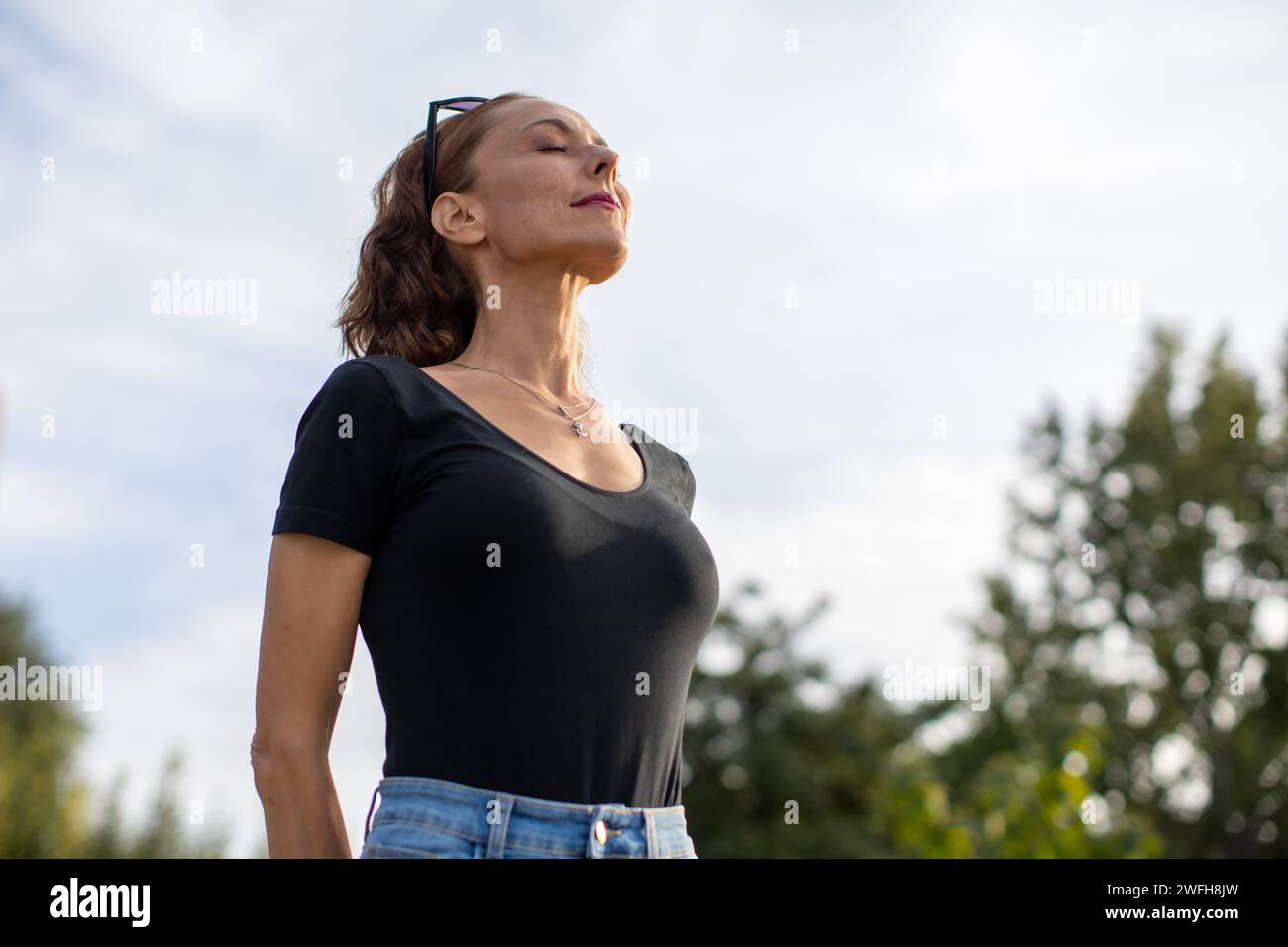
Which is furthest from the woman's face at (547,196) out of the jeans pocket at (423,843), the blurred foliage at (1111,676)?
the blurred foliage at (1111,676)

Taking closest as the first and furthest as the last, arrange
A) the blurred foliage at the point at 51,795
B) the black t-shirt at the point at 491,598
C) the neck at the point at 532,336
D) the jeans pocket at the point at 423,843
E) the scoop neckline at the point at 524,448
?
the jeans pocket at the point at 423,843 < the black t-shirt at the point at 491,598 < the scoop neckline at the point at 524,448 < the neck at the point at 532,336 < the blurred foliage at the point at 51,795

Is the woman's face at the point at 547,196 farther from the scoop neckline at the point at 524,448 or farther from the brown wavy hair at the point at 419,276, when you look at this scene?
the scoop neckline at the point at 524,448

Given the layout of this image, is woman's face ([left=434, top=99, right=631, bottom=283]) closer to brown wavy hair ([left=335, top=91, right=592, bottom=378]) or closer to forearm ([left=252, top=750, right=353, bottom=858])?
brown wavy hair ([left=335, top=91, right=592, bottom=378])

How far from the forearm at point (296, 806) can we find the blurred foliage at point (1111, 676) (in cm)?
2358

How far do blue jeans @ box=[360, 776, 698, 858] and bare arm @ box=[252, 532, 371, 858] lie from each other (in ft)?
0.38

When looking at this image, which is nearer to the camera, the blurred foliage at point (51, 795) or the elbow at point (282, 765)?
the elbow at point (282, 765)

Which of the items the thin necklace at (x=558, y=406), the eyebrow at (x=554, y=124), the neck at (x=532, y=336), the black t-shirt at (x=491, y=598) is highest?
the eyebrow at (x=554, y=124)

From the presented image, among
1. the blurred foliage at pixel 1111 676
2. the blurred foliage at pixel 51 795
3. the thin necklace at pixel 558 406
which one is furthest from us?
the blurred foliage at pixel 51 795

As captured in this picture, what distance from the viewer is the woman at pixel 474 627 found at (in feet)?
7.04

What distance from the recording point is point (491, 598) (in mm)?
2193

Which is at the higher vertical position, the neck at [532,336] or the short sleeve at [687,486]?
the neck at [532,336]

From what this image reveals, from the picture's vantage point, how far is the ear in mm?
2951
